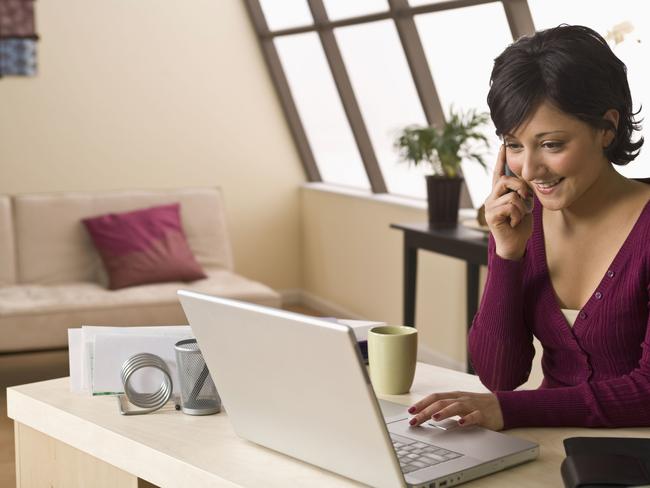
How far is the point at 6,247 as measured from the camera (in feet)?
14.9

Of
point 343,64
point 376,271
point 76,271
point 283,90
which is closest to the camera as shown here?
point 76,271

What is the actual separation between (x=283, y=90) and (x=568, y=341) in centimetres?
457

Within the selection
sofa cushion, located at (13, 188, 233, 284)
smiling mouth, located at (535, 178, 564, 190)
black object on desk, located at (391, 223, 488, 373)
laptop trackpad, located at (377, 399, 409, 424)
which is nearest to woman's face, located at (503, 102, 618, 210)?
smiling mouth, located at (535, 178, 564, 190)

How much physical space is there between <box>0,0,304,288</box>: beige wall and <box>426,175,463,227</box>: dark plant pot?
6.82 ft

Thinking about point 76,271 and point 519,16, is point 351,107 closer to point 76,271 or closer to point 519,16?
point 519,16

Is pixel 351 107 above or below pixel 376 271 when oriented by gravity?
above

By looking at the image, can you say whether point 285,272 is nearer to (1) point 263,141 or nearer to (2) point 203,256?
(1) point 263,141

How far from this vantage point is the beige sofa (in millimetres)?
4111

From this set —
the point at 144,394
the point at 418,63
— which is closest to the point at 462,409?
the point at 144,394

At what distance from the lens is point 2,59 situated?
5.23m

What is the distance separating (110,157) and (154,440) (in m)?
4.40

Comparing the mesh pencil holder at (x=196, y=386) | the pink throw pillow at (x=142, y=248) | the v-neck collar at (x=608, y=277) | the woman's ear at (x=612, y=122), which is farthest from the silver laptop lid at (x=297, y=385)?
the pink throw pillow at (x=142, y=248)

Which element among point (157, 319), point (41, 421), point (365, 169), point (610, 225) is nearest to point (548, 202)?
point (610, 225)

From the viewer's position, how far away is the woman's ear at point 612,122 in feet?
5.22
